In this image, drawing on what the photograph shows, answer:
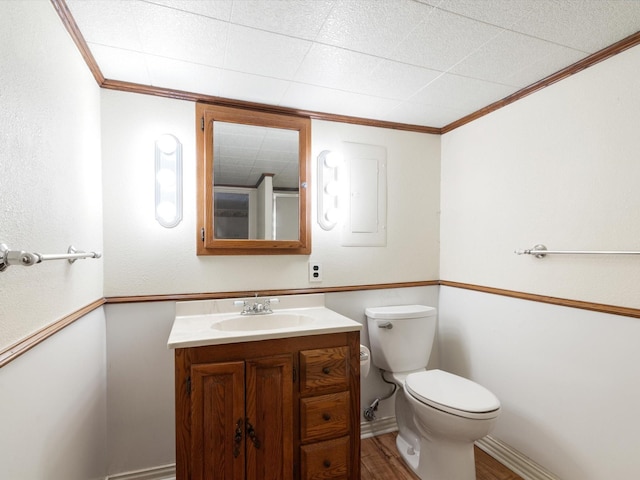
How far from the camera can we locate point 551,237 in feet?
5.35

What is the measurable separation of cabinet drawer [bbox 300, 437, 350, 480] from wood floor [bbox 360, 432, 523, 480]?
32 centimetres

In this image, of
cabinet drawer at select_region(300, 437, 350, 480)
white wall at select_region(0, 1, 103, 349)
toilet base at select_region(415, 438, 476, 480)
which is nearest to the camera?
white wall at select_region(0, 1, 103, 349)

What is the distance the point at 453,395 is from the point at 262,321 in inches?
41.2

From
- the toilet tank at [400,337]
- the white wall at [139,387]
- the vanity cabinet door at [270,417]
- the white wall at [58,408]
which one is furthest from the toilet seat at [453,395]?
the white wall at [58,408]

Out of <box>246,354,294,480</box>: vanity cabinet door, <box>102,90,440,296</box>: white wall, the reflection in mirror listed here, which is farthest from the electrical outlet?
<box>246,354,294,480</box>: vanity cabinet door

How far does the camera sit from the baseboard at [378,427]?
2.10 m

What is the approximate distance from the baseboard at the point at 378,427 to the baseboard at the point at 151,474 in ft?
3.69

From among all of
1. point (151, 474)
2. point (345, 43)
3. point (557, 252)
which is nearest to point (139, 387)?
point (151, 474)

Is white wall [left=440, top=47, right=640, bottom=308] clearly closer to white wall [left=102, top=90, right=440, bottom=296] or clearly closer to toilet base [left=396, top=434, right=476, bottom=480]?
white wall [left=102, top=90, right=440, bottom=296]

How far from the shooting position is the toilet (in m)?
1.50

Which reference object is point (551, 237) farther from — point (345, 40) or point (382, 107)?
point (345, 40)

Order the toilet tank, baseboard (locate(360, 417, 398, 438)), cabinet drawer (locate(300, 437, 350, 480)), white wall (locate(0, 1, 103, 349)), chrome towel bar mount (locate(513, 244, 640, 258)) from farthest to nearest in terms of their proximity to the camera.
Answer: baseboard (locate(360, 417, 398, 438)), the toilet tank, cabinet drawer (locate(300, 437, 350, 480)), chrome towel bar mount (locate(513, 244, 640, 258)), white wall (locate(0, 1, 103, 349))

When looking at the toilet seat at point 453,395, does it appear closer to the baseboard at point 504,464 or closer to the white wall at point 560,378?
the white wall at point 560,378

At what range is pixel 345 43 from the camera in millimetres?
1350
